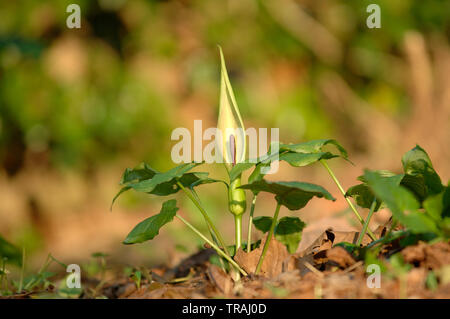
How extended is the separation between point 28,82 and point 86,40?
531 mm

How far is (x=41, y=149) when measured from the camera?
363 cm

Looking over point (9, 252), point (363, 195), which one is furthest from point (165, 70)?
point (363, 195)

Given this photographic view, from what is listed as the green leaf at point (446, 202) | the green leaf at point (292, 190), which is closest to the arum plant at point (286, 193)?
the green leaf at point (292, 190)

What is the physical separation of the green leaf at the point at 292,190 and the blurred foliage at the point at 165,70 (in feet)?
9.22

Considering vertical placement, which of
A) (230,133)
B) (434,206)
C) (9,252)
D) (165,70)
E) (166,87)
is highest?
(165,70)

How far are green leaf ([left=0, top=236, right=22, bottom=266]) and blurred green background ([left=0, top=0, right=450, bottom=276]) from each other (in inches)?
76.2

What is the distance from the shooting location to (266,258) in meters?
0.96

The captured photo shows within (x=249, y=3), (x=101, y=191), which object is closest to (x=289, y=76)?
(x=249, y=3)

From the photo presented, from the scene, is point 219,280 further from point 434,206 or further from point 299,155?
point 434,206

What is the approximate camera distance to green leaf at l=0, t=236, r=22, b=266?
50.3 inches

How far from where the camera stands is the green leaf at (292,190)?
0.78 metres

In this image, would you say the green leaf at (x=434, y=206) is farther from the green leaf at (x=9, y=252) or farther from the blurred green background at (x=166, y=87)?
the blurred green background at (x=166, y=87)

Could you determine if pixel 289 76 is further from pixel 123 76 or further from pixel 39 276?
pixel 39 276

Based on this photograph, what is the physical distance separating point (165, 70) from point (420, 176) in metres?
3.12
